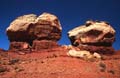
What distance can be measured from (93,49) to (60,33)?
6.92 meters

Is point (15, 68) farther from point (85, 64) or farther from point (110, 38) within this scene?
point (110, 38)

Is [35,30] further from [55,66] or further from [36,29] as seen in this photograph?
[55,66]

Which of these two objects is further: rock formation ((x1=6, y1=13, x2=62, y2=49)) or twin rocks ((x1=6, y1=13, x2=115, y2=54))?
rock formation ((x1=6, y1=13, x2=62, y2=49))

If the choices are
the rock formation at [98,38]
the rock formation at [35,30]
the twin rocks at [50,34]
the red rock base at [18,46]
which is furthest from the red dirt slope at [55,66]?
the rock formation at [35,30]

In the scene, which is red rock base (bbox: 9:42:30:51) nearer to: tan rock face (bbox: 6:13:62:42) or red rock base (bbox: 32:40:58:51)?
tan rock face (bbox: 6:13:62:42)

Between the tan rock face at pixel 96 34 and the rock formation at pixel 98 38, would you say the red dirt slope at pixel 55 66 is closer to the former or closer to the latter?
the rock formation at pixel 98 38

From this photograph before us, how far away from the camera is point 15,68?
115 ft

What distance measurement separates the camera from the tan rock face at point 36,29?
47.8m

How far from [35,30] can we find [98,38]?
993cm

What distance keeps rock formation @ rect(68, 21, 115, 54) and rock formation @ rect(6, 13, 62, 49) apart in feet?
14.6

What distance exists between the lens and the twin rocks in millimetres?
46219

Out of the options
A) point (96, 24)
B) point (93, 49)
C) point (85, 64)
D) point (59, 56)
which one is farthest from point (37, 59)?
point (96, 24)

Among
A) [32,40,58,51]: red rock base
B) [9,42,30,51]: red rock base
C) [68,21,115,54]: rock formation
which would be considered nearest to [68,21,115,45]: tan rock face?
[68,21,115,54]: rock formation

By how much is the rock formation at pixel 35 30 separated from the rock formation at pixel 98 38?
175 inches
